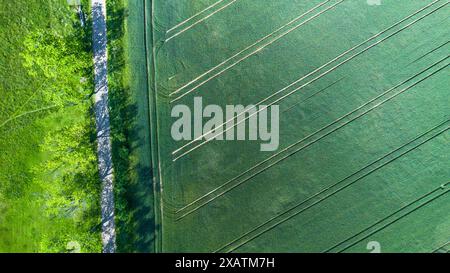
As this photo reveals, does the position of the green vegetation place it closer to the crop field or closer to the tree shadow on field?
the tree shadow on field

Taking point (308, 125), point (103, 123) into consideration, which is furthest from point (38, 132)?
point (308, 125)

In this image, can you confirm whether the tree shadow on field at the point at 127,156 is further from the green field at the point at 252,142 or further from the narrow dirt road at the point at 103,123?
the narrow dirt road at the point at 103,123

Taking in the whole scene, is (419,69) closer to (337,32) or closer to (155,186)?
(337,32)

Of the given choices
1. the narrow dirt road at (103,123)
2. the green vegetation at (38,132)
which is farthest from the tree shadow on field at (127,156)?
the green vegetation at (38,132)

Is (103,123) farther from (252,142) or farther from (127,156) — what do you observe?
(252,142)

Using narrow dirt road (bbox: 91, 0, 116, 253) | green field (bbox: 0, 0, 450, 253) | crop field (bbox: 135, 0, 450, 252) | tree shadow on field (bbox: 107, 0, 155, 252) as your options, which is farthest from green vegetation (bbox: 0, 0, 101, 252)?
crop field (bbox: 135, 0, 450, 252)

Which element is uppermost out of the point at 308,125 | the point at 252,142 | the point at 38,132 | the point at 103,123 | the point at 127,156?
the point at 103,123
